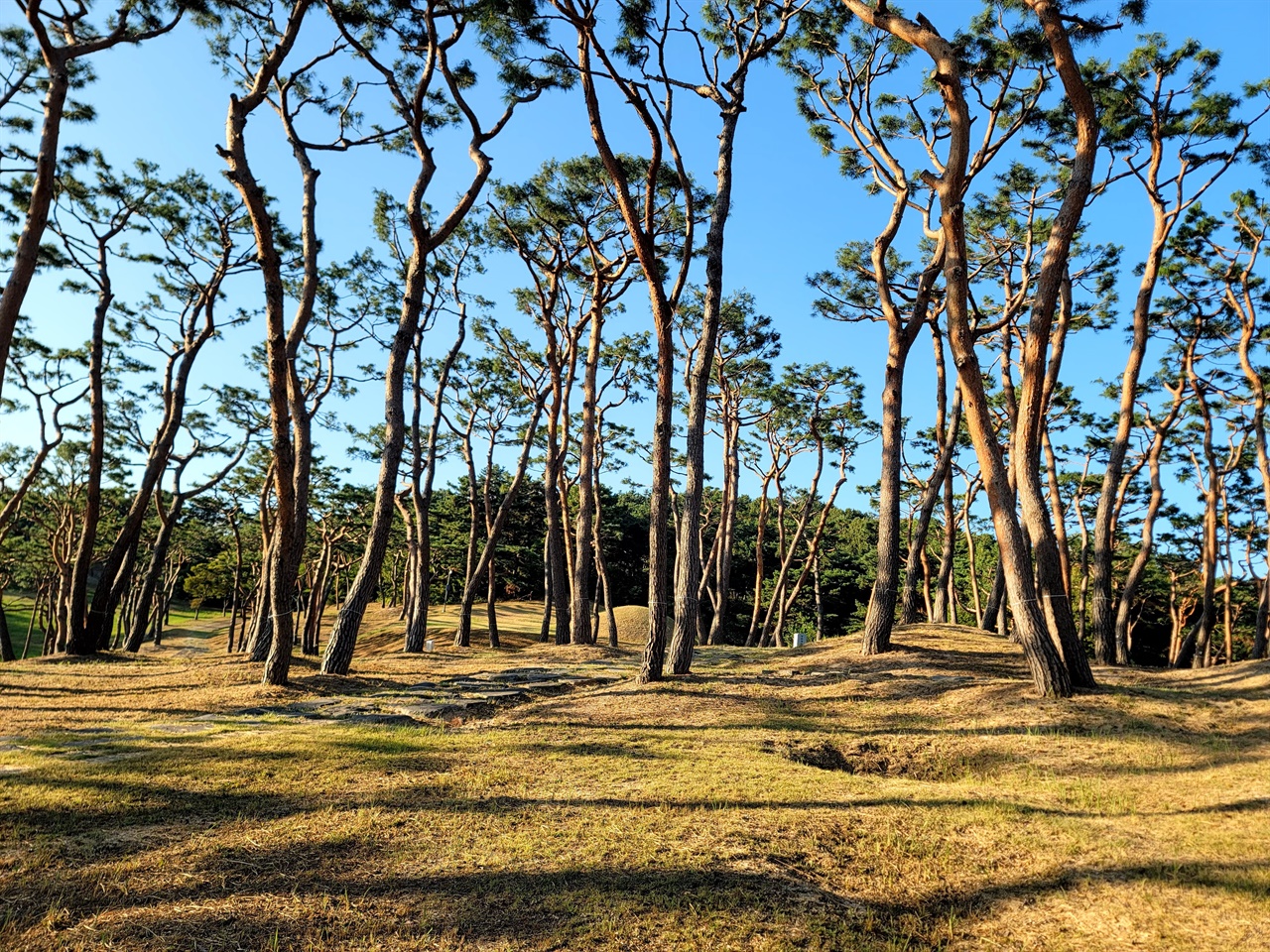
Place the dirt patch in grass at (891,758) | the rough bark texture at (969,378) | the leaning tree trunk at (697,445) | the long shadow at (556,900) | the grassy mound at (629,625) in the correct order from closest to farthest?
the long shadow at (556,900), the dirt patch in grass at (891,758), the rough bark texture at (969,378), the leaning tree trunk at (697,445), the grassy mound at (629,625)

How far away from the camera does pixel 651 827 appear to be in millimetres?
4211

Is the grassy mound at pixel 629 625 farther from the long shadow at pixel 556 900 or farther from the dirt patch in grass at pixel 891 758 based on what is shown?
the long shadow at pixel 556 900

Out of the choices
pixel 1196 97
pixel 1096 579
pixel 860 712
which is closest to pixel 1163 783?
pixel 860 712

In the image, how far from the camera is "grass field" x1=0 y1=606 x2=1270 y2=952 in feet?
10.2

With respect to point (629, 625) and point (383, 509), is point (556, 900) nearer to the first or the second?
point (383, 509)

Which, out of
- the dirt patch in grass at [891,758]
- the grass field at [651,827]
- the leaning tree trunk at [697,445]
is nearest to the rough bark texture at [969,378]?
the grass field at [651,827]

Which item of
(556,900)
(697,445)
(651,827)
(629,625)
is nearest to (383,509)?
(697,445)

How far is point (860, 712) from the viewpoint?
7.98 metres

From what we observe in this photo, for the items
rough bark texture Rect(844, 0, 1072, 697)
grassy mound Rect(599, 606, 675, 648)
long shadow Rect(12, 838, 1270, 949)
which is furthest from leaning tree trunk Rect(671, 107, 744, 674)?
grassy mound Rect(599, 606, 675, 648)

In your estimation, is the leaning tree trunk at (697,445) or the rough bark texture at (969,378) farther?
the leaning tree trunk at (697,445)

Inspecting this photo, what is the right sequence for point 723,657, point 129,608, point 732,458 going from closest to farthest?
1. point 723,657
2. point 732,458
3. point 129,608

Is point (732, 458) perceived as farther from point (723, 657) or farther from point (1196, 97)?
point (1196, 97)

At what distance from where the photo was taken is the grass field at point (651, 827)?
10.2 ft

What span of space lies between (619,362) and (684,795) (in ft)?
54.5
